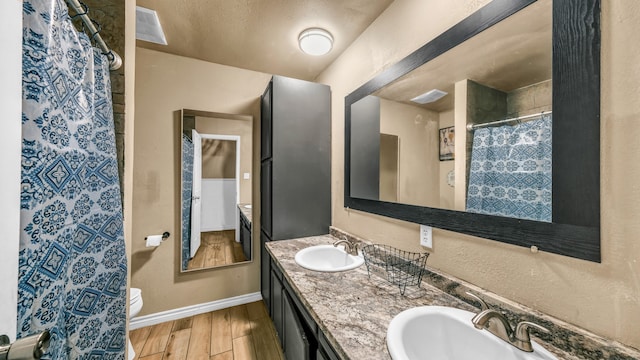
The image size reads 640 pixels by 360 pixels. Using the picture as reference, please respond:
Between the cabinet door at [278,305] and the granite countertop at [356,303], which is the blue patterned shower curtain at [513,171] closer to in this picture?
the granite countertop at [356,303]

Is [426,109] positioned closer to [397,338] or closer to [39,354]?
[397,338]

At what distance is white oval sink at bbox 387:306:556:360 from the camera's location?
702 mm

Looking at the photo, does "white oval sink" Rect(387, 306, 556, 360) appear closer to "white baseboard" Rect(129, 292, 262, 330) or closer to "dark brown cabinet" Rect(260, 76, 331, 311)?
"dark brown cabinet" Rect(260, 76, 331, 311)

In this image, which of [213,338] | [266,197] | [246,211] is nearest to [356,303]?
[266,197]

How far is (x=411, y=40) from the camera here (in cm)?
126

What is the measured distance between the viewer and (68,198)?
0.74 m

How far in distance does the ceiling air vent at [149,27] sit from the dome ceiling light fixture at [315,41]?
1.03 metres

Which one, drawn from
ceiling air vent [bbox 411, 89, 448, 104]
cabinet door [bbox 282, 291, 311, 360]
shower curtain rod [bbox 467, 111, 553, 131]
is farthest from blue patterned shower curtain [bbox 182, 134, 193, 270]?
shower curtain rod [bbox 467, 111, 553, 131]

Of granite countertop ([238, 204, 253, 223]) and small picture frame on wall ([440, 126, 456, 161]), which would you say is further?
granite countertop ([238, 204, 253, 223])

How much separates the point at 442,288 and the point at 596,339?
1.49ft

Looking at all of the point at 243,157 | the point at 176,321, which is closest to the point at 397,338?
the point at 243,157

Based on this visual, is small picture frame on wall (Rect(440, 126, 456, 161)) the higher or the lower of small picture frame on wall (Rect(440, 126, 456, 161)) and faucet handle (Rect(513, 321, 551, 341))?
the higher

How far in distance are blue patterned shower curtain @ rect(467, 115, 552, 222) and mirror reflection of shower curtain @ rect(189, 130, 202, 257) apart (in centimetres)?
219

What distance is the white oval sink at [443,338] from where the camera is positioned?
0.70m
